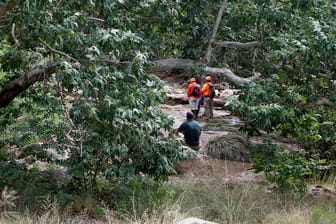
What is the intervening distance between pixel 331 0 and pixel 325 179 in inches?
167

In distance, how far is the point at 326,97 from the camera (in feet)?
35.0

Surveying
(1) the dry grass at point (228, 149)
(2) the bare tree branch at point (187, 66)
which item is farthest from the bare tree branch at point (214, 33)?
(1) the dry grass at point (228, 149)

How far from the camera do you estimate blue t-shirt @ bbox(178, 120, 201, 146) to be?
42.4ft

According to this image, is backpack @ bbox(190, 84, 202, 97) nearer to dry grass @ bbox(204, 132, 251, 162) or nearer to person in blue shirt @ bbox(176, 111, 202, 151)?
dry grass @ bbox(204, 132, 251, 162)

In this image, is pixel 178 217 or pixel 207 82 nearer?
pixel 178 217

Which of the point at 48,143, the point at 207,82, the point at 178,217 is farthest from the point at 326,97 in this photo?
the point at 207,82

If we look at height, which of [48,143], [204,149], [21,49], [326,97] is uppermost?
[21,49]

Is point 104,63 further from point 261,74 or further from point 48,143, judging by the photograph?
point 261,74

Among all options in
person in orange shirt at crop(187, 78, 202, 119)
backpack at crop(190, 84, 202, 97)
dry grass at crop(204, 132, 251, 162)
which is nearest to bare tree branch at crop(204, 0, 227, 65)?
dry grass at crop(204, 132, 251, 162)

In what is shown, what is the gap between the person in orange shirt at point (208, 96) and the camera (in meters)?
19.0

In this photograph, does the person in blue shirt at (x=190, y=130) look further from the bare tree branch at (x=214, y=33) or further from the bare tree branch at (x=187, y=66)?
the bare tree branch at (x=214, y=33)

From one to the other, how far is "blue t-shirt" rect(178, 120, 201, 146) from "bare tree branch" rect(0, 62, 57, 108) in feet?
15.0

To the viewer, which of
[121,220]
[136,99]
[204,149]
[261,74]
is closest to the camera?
[136,99]

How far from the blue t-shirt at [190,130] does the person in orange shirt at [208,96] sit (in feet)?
17.3
